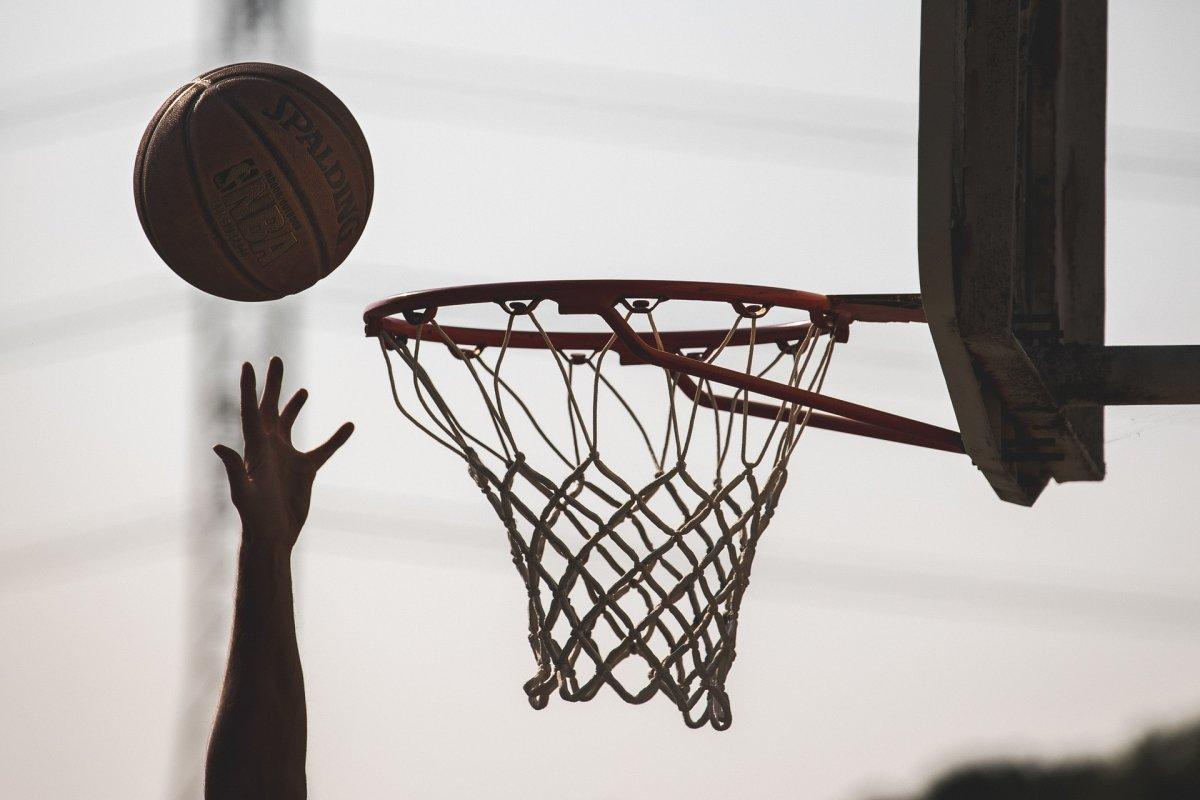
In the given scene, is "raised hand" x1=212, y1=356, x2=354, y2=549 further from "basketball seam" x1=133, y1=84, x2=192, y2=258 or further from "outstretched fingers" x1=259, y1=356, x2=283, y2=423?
"basketball seam" x1=133, y1=84, x2=192, y2=258

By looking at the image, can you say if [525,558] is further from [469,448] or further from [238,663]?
[238,663]

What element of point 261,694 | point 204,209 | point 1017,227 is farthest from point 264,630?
point 1017,227

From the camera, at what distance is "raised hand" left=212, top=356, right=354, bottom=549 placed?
8.30 ft

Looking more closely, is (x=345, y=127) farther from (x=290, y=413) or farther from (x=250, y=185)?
(x=290, y=413)

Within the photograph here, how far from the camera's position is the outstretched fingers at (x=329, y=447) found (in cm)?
269

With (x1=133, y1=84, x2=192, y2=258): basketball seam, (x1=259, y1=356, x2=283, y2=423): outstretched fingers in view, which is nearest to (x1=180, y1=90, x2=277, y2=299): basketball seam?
(x1=133, y1=84, x2=192, y2=258): basketball seam

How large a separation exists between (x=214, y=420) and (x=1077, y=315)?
564cm

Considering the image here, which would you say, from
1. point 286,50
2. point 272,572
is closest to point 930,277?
point 272,572

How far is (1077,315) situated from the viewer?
198cm

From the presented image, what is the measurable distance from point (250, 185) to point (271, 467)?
2.06 feet

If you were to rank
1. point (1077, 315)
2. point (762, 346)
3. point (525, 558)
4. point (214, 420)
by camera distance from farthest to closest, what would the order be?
point (214, 420) < point (762, 346) < point (525, 558) < point (1077, 315)

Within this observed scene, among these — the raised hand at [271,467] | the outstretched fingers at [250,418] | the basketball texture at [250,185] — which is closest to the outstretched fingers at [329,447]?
the raised hand at [271,467]

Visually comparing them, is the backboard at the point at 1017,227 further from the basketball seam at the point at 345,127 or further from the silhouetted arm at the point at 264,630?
→ the basketball seam at the point at 345,127

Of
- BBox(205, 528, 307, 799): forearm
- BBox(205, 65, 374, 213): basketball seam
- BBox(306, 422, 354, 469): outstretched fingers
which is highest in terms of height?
BBox(205, 65, 374, 213): basketball seam
